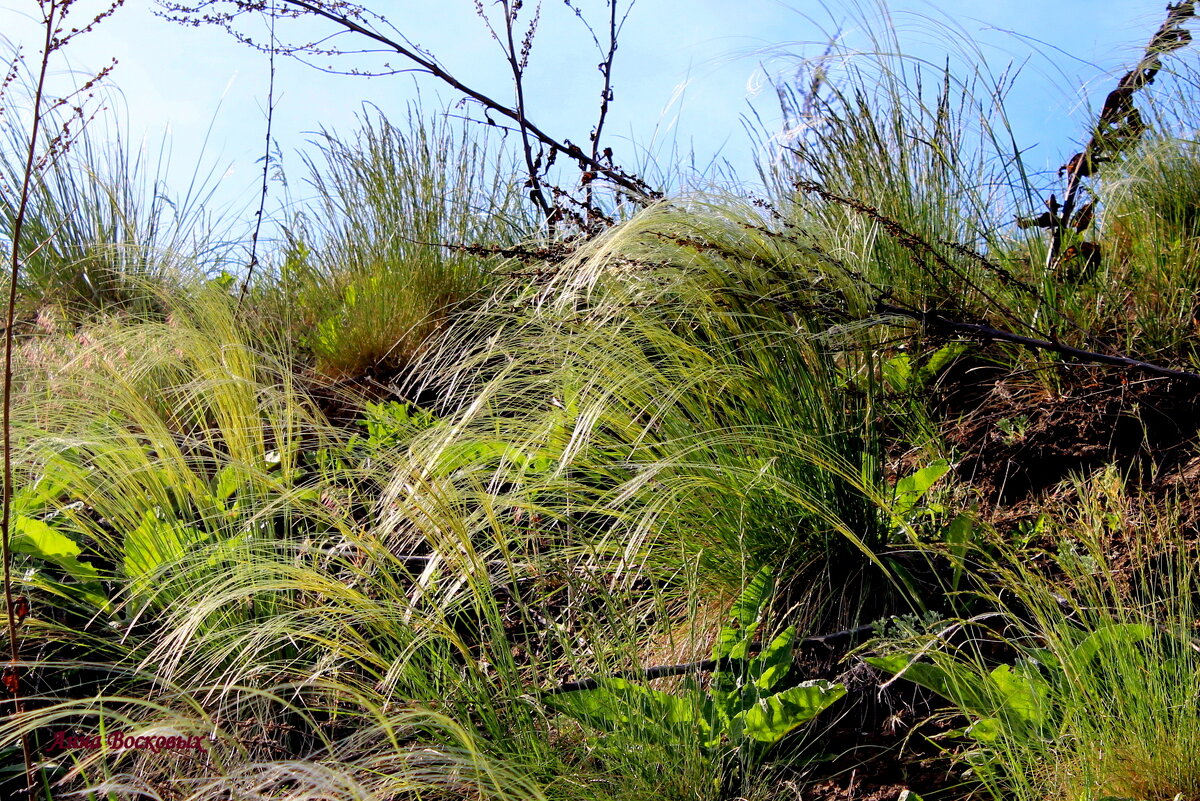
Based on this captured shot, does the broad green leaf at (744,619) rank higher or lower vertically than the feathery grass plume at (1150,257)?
lower

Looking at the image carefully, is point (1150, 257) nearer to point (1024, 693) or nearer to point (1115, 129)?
point (1115, 129)

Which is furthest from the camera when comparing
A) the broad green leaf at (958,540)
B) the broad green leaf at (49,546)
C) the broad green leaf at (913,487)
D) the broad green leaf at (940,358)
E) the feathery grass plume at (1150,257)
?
the broad green leaf at (940,358)

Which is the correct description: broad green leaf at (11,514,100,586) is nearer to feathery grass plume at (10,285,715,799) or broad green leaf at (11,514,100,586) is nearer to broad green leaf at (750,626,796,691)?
feathery grass plume at (10,285,715,799)

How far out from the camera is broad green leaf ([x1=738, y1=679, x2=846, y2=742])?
55.5 inches

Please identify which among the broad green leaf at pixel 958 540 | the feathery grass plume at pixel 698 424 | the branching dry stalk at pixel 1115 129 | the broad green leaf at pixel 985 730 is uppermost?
the branching dry stalk at pixel 1115 129

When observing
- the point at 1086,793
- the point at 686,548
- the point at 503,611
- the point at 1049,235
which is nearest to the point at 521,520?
the point at 503,611

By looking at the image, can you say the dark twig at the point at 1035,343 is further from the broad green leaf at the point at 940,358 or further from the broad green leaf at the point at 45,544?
the broad green leaf at the point at 45,544

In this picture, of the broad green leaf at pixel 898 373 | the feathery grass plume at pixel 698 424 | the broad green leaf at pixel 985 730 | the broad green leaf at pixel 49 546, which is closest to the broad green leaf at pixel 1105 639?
the broad green leaf at pixel 985 730

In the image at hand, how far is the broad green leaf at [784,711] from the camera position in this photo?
1410mm

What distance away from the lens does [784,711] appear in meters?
1.42

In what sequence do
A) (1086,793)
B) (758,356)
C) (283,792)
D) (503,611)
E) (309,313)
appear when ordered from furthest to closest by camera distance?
(309,313)
(503,611)
(758,356)
(283,792)
(1086,793)

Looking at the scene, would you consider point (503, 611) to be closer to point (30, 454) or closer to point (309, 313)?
point (30, 454)

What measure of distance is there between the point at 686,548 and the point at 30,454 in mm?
1476

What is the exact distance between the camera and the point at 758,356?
6.15ft
